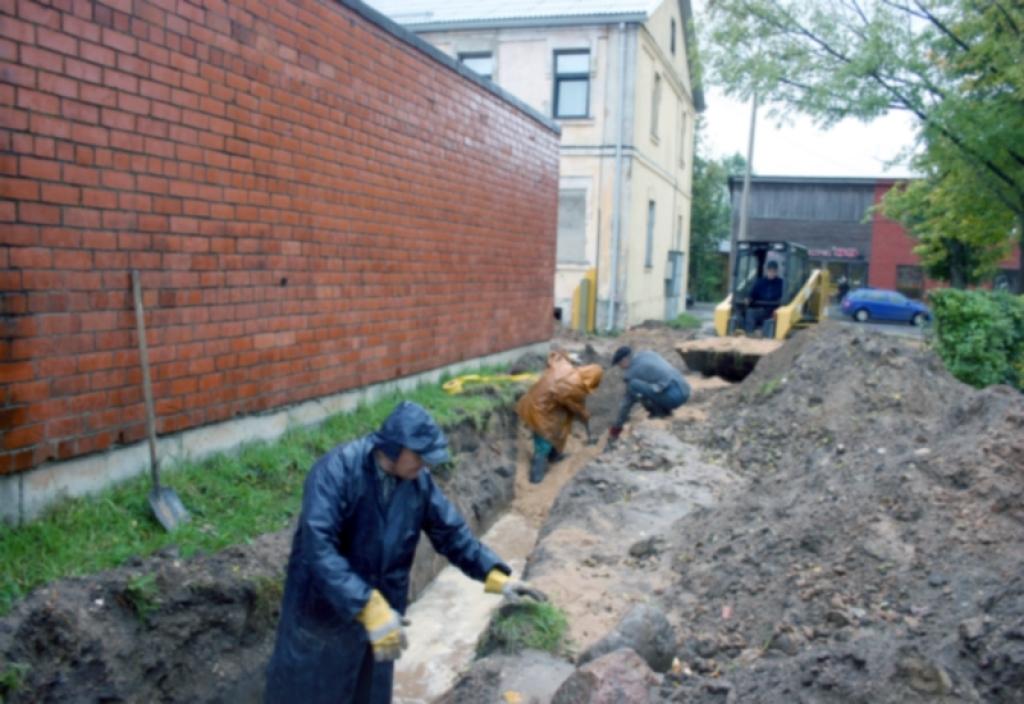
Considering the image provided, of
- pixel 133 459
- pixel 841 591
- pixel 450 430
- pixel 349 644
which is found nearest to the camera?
pixel 349 644

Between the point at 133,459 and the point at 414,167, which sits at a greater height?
the point at 414,167

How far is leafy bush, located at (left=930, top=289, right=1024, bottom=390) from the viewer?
11.3 metres

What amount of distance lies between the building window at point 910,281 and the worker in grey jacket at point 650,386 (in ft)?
108

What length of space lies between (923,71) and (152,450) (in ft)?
40.5

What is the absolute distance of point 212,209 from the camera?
544 cm

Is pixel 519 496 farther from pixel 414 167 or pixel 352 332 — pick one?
pixel 414 167

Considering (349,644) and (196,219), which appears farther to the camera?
(196,219)

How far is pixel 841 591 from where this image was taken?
455 cm

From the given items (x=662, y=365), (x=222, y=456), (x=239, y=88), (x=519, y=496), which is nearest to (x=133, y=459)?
(x=222, y=456)

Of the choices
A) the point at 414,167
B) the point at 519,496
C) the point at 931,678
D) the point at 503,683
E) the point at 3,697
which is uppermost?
the point at 414,167

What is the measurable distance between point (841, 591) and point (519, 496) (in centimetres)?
518

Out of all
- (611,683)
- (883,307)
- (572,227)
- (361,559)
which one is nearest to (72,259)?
(361,559)

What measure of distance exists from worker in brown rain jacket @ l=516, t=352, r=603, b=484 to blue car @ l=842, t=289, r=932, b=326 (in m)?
26.8

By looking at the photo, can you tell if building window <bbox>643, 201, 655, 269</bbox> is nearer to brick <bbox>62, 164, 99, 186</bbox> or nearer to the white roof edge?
the white roof edge
